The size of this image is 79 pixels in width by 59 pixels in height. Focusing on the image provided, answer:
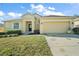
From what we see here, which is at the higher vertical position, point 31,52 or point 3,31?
point 3,31

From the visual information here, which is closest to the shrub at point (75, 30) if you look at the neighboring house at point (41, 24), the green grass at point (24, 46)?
the neighboring house at point (41, 24)

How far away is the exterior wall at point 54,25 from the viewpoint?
303 inches

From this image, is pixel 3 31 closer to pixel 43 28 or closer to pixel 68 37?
pixel 43 28

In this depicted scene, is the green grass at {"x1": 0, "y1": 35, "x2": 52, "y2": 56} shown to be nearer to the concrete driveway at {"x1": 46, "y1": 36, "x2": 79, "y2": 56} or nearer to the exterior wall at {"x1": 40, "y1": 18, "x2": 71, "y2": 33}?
the concrete driveway at {"x1": 46, "y1": 36, "x2": 79, "y2": 56}

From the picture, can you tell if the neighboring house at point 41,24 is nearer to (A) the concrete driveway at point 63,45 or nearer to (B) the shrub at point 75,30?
(B) the shrub at point 75,30

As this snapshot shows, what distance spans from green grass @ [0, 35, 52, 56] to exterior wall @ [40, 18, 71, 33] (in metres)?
0.40

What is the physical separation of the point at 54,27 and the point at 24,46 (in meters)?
1.26

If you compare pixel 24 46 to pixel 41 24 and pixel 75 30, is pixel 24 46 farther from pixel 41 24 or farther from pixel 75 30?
pixel 75 30

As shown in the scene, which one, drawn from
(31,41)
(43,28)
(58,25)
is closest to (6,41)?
(31,41)

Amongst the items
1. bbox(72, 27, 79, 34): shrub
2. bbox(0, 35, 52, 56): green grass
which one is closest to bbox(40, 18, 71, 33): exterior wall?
bbox(72, 27, 79, 34): shrub

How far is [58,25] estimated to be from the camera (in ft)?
25.6

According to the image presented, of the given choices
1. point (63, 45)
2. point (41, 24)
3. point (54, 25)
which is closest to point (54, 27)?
point (54, 25)

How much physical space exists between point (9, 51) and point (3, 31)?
727 millimetres

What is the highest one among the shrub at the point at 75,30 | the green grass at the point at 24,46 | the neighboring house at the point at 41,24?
the neighboring house at the point at 41,24
